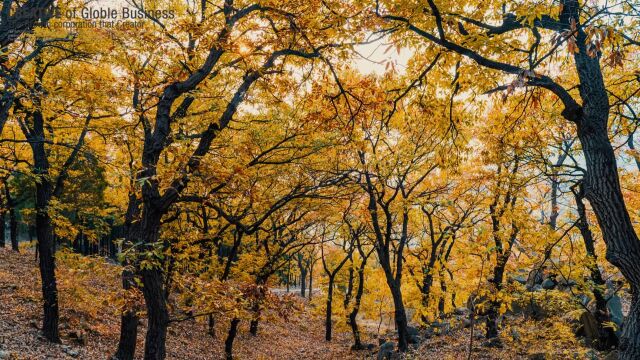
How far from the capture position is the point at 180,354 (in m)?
16.4

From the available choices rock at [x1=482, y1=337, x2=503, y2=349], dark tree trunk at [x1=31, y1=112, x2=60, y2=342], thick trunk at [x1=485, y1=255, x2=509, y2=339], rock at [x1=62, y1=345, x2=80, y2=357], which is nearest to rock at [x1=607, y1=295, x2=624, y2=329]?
thick trunk at [x1=485, y1=255, x2=509, y2=339]

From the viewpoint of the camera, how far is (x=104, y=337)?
1559 centimetres

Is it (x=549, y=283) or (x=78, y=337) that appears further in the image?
(x=549, y=283)

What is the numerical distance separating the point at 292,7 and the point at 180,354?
15.5 meters

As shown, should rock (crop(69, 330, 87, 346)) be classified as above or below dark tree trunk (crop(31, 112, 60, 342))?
below

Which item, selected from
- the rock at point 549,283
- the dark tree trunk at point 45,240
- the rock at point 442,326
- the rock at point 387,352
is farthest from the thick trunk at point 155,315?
the rock at point 549,283

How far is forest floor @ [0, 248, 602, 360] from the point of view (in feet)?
38.3

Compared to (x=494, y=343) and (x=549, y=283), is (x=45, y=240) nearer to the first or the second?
(x=494, y=343)

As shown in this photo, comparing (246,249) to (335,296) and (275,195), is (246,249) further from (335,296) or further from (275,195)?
(275,195)

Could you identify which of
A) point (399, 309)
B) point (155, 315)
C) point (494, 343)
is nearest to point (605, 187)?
point (155, 315)

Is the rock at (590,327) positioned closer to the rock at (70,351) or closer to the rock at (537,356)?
the rock at (537,356)

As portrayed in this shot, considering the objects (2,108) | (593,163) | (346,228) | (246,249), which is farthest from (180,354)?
(593,163)

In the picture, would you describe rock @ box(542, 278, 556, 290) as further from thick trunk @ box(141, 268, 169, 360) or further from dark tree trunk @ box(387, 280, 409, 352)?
thick trunk @ box(141, 268, 169, 360)

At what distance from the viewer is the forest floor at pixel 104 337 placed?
11.7 meters
